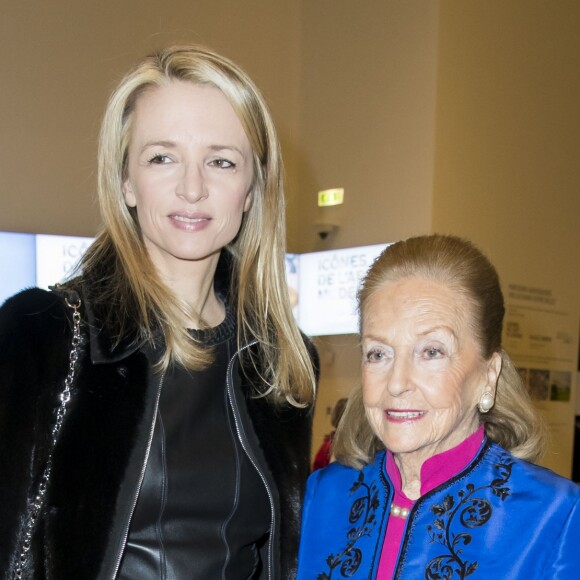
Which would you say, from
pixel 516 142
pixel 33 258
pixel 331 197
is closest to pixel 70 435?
pixel 33 258

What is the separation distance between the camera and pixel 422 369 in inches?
74.4

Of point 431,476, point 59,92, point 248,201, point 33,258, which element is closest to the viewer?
point 431,476

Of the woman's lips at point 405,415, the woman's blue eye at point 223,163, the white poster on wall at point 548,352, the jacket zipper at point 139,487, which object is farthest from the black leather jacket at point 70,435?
the white poster on wall at point 548,352

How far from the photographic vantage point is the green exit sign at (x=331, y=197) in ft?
26.9

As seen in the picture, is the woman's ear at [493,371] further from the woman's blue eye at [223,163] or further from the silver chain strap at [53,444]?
the silver chain strap at [53,444]

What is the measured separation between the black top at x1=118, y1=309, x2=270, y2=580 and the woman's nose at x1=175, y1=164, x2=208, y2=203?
37 cm

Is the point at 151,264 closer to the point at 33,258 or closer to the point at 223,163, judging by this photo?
the point at 223,163

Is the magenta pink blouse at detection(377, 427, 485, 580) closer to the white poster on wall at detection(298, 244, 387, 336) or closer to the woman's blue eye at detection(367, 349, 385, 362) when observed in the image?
the woman's blue eye at detection(367, 349, 385, 362)

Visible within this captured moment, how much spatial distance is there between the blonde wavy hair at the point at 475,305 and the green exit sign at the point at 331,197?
240 inches

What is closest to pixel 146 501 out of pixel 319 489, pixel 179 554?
pixel 179 554

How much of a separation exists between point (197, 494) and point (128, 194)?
781 mm

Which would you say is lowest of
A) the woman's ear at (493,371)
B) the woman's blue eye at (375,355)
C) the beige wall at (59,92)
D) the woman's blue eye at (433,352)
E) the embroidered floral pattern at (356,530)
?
the embroidered floral pattern at (356,530)

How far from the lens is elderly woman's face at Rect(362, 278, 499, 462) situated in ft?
6.19

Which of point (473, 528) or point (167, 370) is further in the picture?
point (167, 370)
